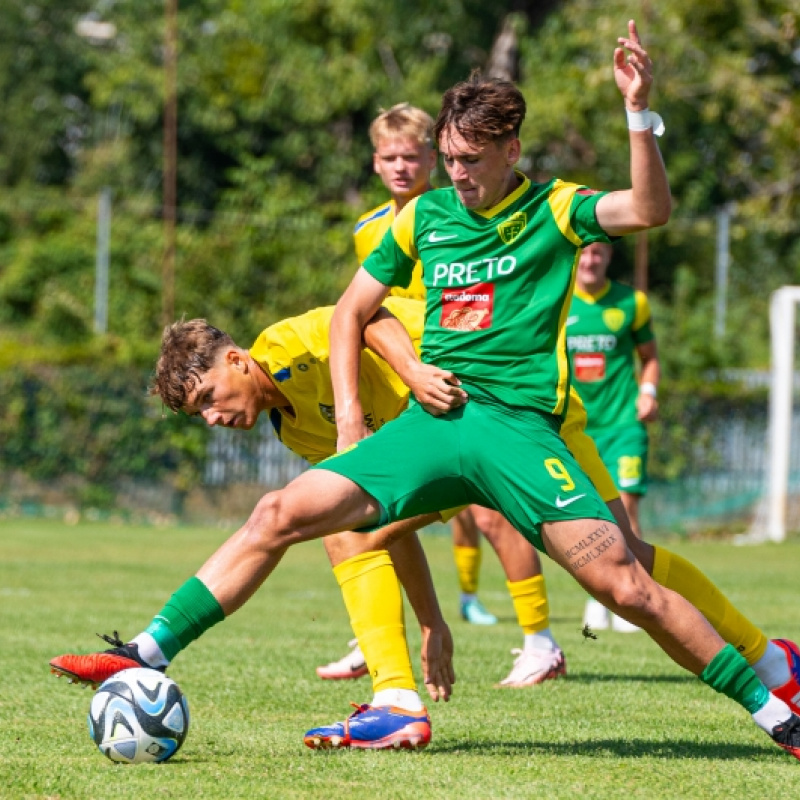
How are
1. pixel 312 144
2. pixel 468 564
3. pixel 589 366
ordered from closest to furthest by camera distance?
pixel 468 564
pixel 589 366
pixel 312 144

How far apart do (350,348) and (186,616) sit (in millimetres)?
1037

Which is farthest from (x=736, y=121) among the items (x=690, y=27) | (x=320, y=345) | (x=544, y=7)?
(x=320, y=345)

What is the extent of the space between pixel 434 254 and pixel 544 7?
1044 inches

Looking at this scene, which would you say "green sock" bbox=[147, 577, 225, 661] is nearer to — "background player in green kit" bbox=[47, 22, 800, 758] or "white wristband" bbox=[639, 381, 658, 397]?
"background player in green kit" bbox=[47, 22, 800, 758]

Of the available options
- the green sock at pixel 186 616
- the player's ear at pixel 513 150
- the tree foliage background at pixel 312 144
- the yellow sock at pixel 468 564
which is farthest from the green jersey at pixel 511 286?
the tree foliage background at pixel 312 144

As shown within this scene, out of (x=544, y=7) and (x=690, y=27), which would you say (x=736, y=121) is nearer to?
(x=690, y=27)

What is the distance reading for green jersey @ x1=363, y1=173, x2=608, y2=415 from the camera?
4750 mm

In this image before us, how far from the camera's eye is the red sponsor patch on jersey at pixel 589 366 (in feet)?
31.8

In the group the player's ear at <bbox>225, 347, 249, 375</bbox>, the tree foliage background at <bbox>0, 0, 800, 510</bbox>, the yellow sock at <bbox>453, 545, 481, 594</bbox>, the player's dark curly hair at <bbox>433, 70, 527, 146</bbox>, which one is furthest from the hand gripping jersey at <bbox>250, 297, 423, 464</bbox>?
the tree foliage background at <bbox>0, 0, 800, 510</bbox>

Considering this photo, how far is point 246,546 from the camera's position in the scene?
4762mm

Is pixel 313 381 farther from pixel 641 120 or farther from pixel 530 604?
pixel 530 604

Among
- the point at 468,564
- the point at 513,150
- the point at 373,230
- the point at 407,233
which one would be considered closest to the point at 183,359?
the point at 407,233

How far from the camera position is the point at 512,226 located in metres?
4.77

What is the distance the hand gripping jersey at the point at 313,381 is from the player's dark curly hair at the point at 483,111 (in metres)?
0.96
